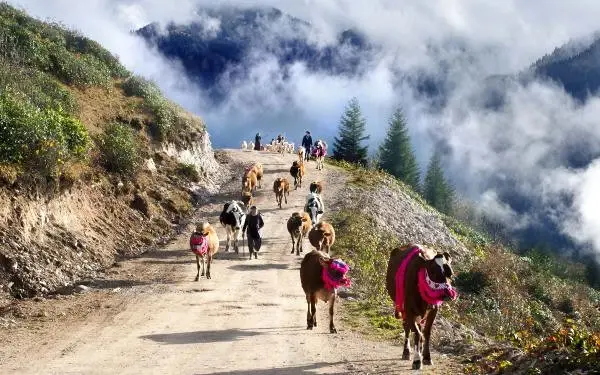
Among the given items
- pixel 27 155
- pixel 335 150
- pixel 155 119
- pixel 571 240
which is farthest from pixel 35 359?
pixel 571 240

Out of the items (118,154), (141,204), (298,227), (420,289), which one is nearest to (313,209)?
(298,227)

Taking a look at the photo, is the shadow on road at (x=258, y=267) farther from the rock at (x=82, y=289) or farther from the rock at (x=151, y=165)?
the rock at (x=151, y=165)

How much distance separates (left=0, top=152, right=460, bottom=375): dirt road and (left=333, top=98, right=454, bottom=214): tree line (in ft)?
159

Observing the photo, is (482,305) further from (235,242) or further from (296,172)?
(296,172)

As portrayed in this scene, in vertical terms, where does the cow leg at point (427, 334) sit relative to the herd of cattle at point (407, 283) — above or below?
below

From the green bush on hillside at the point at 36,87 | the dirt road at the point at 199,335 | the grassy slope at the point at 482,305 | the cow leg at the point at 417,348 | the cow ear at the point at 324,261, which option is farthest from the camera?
the green bush on hillside at the point at 36,87

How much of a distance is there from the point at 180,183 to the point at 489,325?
62.7 ft

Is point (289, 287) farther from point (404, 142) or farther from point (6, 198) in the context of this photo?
point (404, 142)

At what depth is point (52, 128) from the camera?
19.3 m

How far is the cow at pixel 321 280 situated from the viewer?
12703 mm

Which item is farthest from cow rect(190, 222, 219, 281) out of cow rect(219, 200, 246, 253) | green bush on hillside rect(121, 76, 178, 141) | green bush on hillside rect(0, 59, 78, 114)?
green bush on hillside rect(121, 76, 178, 141)

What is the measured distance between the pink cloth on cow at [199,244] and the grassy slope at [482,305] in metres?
5.14

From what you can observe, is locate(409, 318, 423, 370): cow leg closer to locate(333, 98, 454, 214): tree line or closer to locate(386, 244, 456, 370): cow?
locate(386, 244, 456, 370): cow

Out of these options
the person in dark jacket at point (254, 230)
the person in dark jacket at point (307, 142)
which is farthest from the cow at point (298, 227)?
the person in dark jacket at point (307, 142)
